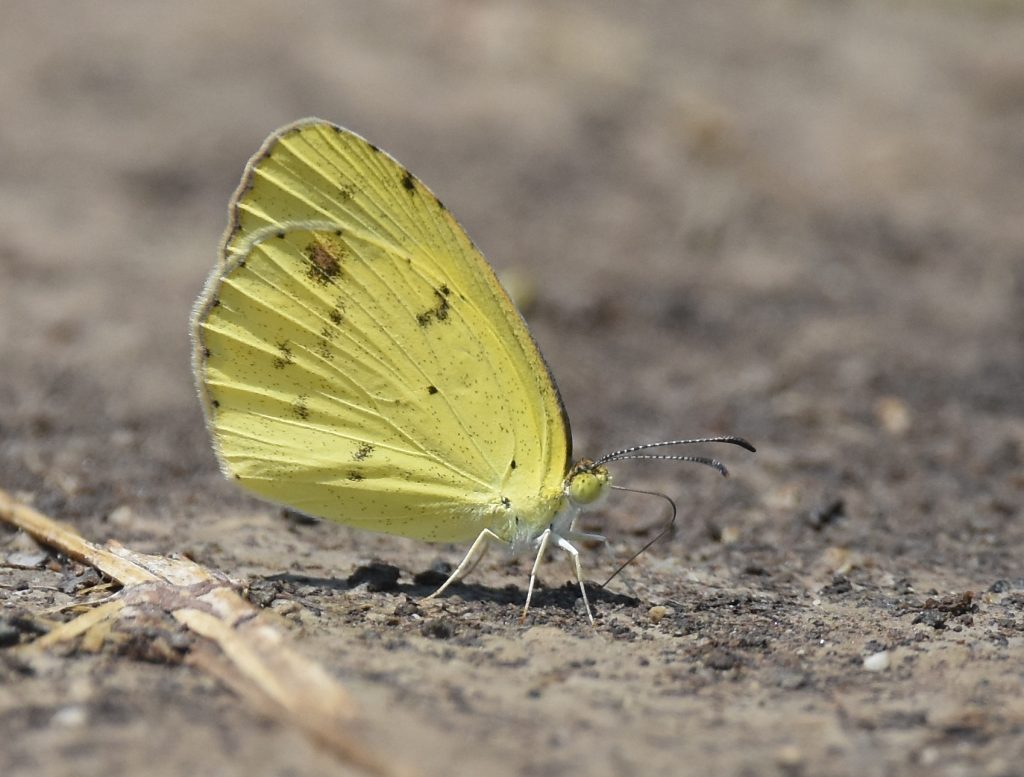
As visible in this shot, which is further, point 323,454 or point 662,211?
point 662,211

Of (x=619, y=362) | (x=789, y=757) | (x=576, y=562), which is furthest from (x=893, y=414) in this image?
(x=789, y=757)

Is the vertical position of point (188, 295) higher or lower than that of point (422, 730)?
higher

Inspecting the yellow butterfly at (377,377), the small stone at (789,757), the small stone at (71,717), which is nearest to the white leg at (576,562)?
→ the yellow butterfly at (377,377)

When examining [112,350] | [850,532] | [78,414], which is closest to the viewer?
[850,532]

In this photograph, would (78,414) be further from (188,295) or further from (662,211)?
(662,211)

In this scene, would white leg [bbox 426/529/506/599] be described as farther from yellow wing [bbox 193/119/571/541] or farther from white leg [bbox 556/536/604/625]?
white leg [bbox 556/536/604/625]

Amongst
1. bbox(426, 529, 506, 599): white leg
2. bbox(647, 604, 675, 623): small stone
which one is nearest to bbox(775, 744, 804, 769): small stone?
bbox(647, 604, 675, 623): small stone

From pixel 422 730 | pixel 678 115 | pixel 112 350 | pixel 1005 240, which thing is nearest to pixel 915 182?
pixel 1005 240
